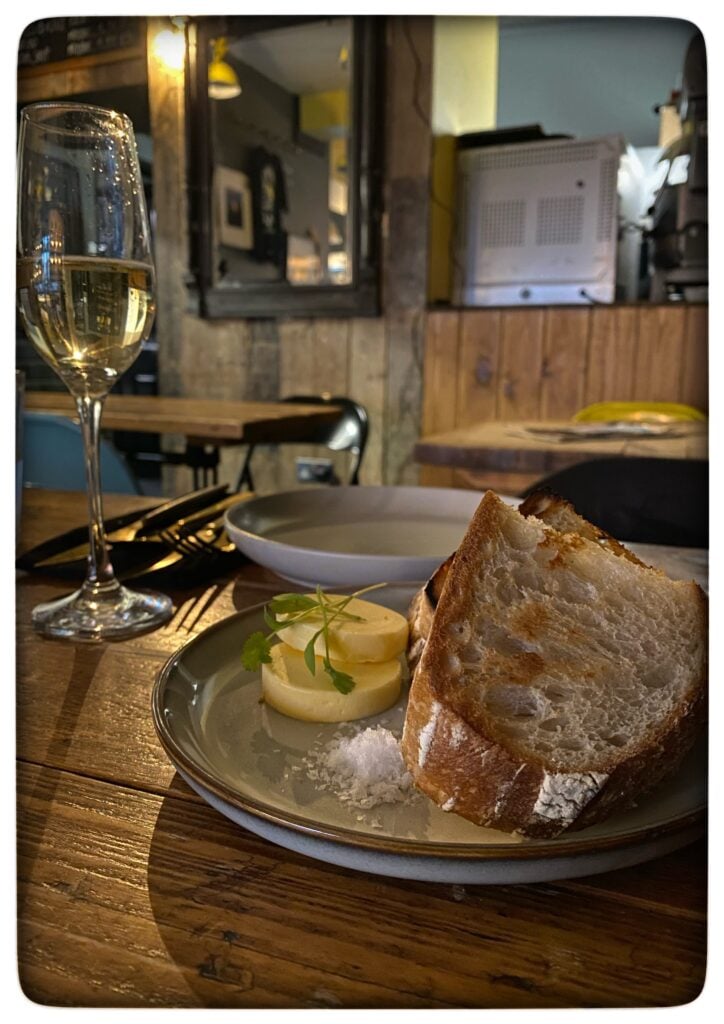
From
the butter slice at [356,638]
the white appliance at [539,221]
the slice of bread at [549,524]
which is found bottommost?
the butter slice at [356,638]

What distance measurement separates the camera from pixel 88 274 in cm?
38

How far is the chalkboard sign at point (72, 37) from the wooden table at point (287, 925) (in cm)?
24

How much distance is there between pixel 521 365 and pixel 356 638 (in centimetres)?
207

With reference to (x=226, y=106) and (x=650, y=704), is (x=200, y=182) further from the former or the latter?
(x=650, y=704)

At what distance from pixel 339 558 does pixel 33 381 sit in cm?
18

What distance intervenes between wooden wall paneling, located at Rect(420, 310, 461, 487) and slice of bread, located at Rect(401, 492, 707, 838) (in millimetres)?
1985

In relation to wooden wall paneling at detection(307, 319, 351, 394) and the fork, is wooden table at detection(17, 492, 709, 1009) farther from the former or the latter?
wooden wall paneling at detection(307, 319, 351, 394)

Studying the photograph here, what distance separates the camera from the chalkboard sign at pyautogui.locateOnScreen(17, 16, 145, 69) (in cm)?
26

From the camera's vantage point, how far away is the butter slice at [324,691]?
0.27 metres

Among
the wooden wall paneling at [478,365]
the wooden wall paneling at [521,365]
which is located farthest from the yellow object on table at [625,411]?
the wooden wall paneling at [478,365]

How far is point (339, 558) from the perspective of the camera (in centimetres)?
43

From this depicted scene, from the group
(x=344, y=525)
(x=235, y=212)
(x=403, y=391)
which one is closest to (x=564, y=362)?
(x=403, y=391)

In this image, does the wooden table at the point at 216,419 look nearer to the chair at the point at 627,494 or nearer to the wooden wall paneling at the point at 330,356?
the wooden wall paneling at the point at 330,356

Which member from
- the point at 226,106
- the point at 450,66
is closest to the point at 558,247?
the point at 450,66
